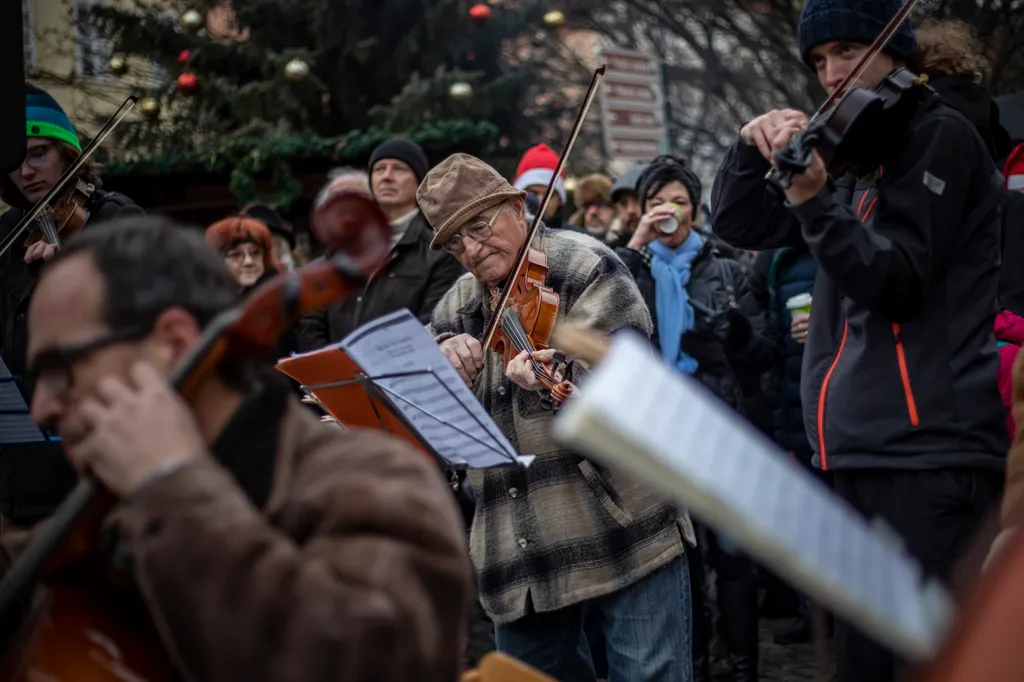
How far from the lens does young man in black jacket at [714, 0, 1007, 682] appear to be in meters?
2.99

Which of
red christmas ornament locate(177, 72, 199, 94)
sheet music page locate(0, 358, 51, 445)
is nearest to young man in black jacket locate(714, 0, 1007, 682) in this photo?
sheet music page locate(0, 358, 51, 445)

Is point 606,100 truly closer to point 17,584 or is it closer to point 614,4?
point 614,4

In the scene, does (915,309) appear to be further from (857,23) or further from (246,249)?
(246,249)

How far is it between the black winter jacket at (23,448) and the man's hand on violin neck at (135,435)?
8.07 feet

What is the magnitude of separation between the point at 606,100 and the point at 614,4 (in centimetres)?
622

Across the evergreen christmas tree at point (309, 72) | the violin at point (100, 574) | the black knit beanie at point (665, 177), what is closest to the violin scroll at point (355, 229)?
the violin at point (100, 574)

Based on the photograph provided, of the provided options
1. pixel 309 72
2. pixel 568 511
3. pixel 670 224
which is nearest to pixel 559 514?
pixel 568 511

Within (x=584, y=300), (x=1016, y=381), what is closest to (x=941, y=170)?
(x=1016, y=381)

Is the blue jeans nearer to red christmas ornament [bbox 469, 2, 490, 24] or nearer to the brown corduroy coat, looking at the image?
the brown corduroy coat

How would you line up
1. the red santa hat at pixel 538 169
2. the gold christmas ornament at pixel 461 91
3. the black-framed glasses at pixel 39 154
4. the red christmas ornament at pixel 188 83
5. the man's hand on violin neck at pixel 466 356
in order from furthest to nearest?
the red christmas ornament at pixel 188 83
the gold christmas ornament at pixel 461 91
the red santa hat at pixel 538 169
the black-framed glasses at pixel 39 154
the man's hand on violin neck at pixel 466 356

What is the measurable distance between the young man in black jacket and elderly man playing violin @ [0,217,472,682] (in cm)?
153

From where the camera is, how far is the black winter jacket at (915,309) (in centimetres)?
299

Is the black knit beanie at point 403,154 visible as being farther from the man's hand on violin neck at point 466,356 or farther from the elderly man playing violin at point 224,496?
the elderly man playing violin at point 224,496

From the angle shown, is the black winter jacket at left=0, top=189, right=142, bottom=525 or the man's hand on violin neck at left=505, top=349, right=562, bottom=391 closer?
the man's hand on violin neck at left=505, top=349, right=562, bottom=391
